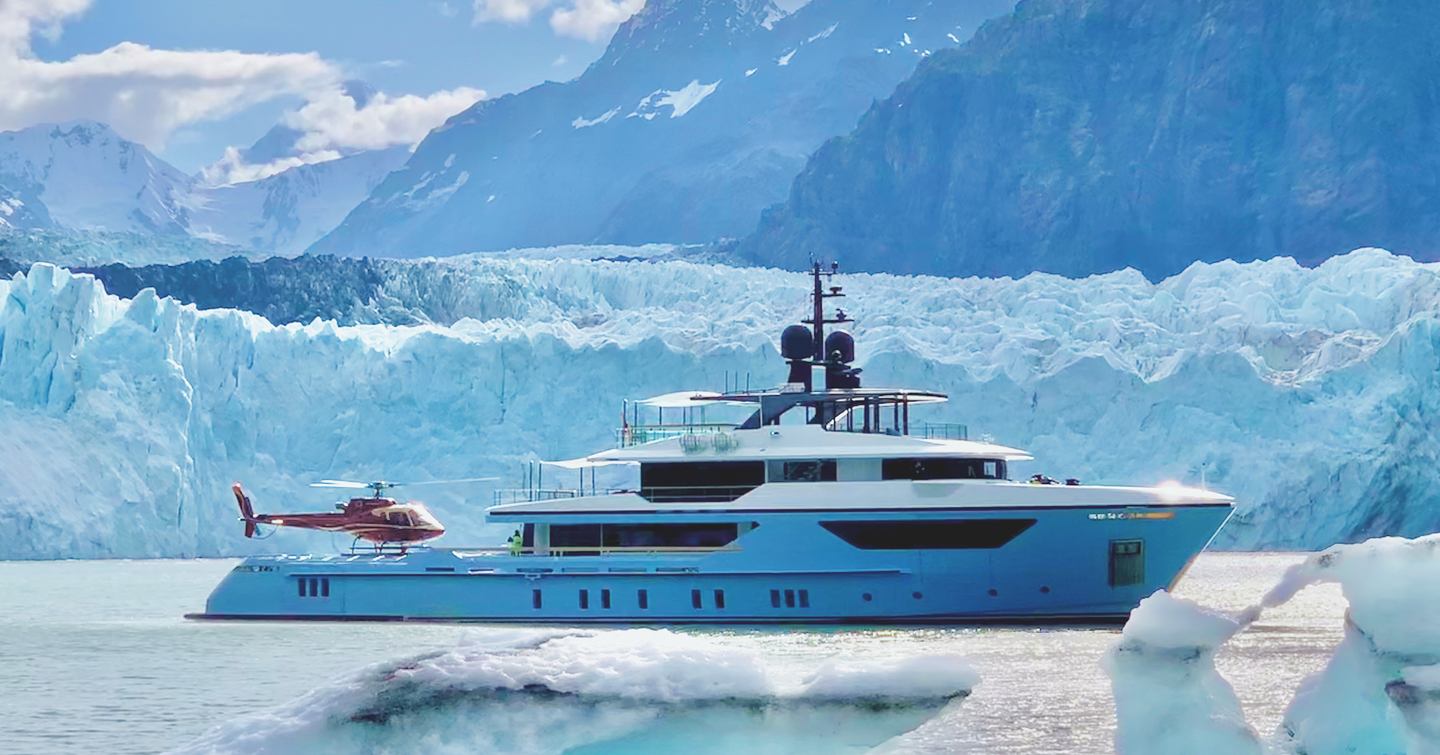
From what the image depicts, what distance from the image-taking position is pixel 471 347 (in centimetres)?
5412

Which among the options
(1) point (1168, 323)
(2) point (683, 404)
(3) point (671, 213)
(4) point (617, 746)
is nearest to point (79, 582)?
(2) point (683, 404)

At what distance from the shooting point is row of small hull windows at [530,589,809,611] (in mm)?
32438

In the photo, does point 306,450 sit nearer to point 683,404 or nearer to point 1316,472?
point 683,404

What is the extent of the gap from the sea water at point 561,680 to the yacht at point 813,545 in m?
0.68

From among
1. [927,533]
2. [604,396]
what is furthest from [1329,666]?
[604,396]

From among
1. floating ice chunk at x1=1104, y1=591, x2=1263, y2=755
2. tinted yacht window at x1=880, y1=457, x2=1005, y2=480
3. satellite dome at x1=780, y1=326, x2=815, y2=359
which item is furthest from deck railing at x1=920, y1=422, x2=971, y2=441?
floating ice chunk at x1=1104, y1=591, x2=1263, y2=755

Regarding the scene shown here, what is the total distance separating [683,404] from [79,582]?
2606cm

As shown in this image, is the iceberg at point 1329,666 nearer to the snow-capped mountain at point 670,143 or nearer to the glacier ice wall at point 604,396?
the glacier ice wall at point 604,396

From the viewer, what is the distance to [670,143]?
6747 inches

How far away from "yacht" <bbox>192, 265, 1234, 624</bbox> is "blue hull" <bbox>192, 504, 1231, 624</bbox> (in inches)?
1.0

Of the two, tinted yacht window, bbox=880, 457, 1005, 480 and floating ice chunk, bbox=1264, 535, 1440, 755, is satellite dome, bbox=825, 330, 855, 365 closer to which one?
tinted yacht window, bbox=880, 457, 1005, 480

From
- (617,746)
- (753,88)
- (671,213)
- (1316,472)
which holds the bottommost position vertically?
(617,746)

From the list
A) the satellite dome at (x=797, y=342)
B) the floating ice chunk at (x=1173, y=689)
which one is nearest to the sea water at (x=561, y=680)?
the floating ice chunk at (x=1173, y=689)

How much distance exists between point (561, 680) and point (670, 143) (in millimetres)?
162182
